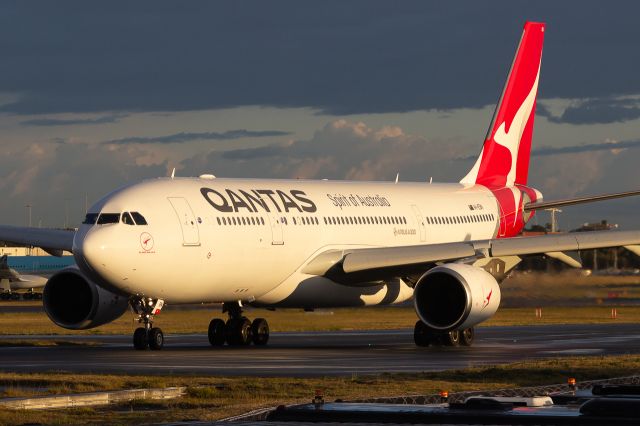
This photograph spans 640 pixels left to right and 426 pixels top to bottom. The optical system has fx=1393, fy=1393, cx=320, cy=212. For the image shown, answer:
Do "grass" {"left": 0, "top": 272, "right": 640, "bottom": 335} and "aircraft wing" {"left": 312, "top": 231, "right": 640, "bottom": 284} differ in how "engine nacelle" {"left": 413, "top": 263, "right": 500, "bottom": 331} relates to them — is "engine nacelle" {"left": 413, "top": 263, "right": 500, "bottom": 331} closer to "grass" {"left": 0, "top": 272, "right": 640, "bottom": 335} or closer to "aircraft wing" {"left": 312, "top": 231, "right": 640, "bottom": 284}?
"aircraft wing" {"left": 312, "top": 231, "right": 640, "bottom": 284}

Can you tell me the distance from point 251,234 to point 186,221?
7.71ft

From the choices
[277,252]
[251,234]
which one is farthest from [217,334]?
[251,234]

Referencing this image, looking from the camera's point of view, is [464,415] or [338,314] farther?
→ [338,314]

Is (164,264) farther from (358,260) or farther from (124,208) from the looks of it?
(358,260)

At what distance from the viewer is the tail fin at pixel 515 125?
4731 cm

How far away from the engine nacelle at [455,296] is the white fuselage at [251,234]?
3455mm

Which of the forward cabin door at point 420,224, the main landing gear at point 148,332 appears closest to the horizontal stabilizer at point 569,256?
the forward cabin door at point 420,224

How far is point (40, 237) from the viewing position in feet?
125

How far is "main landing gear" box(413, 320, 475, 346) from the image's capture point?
120 feet

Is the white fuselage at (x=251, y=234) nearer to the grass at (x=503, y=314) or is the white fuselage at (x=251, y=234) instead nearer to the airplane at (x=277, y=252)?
the airplane at (x=277, y=252)

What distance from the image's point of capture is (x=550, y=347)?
35.5 m

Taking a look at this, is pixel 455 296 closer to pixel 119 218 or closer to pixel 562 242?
pixel 562 242

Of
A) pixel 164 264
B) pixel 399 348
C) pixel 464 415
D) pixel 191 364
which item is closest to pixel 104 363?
pixel 191 364

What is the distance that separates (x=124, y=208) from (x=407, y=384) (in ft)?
37.8
